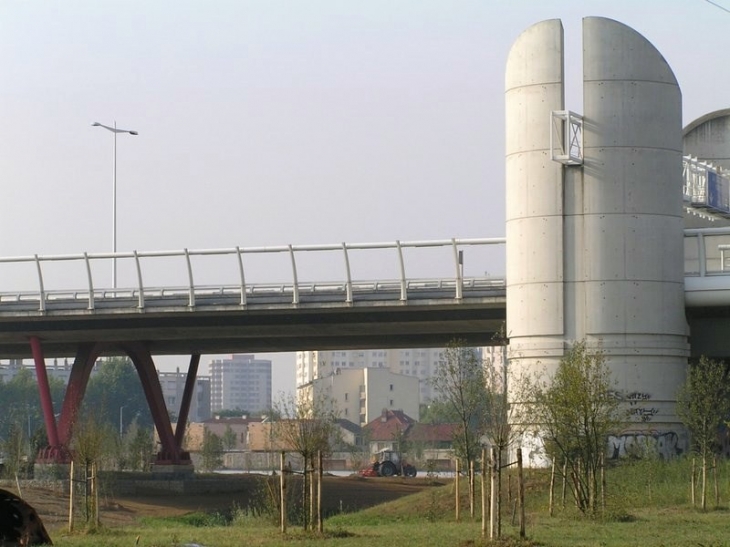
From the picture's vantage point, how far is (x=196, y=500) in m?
78.1

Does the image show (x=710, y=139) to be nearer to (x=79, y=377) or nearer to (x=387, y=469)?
(x=79, y=377)

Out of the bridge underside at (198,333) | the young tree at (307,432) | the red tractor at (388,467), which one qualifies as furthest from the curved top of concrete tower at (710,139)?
the red tractor at (388,467)

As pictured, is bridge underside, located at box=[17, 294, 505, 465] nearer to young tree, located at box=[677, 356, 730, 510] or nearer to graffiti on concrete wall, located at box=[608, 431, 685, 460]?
graffiti on concrete wall, located at box=[608, 431, 685, 460]

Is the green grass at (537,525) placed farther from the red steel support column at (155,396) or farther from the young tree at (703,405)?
the red steel support column at (155,396)

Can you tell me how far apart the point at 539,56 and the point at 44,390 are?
37.9 metres

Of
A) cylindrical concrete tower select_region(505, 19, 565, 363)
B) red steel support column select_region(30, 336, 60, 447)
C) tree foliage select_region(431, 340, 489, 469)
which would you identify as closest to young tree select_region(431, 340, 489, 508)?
tree foliage select_region(431, 340, 489, 469)

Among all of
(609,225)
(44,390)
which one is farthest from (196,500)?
(609,225)

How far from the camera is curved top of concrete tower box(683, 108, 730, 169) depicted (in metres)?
78.2

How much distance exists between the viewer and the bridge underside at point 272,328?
219 ft

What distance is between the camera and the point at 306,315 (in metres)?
68.4

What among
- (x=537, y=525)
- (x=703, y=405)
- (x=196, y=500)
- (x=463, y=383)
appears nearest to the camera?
(x=537, y=525)

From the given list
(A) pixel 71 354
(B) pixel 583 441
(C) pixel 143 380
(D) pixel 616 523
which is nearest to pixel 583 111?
(B) pixel 583 441

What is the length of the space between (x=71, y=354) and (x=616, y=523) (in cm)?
6089

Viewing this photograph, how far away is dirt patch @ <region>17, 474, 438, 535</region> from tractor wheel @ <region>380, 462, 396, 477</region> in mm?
18035
